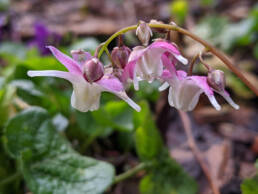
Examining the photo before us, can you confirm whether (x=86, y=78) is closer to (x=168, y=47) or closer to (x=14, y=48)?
(x=168, y=47)

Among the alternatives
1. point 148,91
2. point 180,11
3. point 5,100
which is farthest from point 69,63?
point 180,11

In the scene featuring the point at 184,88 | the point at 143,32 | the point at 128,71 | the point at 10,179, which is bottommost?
the point at 10,179

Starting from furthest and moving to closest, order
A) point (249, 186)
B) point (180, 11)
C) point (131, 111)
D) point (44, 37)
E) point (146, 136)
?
point (180, 11) → point (44, 37) → point (131, 111) → point (146, 136) → point (249, 186)

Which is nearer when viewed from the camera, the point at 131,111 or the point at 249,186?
the point at 249,186

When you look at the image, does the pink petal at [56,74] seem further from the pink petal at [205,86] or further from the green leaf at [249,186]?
the green leaf at [249,186]

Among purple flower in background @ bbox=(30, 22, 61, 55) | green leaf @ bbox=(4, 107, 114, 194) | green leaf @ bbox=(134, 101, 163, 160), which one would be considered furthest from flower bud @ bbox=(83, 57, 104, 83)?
purple flower in background @ bbox=(30, 22, 61, 55)

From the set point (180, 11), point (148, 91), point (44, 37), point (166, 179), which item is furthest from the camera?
point (180, 11)

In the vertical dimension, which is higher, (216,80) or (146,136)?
(216,80)

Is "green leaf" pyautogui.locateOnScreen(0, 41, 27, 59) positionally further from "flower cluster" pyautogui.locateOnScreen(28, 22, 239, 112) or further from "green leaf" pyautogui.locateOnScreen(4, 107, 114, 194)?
"flower cluster" pyautogui.locateOnScreen(28, 22, 239, 112)
